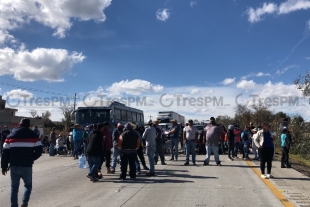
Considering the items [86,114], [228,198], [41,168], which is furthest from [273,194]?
[86,114]

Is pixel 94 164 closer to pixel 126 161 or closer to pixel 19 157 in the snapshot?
pixel 126 161

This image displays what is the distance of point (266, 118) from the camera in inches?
1650

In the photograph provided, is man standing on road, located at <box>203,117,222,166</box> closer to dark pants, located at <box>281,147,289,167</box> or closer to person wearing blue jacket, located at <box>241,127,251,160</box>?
dark pants, located at <box>281,147,289,167</box>

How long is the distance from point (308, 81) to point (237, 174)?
9523mm

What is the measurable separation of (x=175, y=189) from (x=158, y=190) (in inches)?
17.2

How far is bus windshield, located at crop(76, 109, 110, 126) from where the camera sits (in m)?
23.2

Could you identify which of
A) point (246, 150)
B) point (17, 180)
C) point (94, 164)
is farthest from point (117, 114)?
point (17, 180)

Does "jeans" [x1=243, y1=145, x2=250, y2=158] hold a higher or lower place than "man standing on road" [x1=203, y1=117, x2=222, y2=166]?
lower

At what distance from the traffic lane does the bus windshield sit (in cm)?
1088

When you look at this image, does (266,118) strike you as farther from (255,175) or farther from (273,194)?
(273,194)

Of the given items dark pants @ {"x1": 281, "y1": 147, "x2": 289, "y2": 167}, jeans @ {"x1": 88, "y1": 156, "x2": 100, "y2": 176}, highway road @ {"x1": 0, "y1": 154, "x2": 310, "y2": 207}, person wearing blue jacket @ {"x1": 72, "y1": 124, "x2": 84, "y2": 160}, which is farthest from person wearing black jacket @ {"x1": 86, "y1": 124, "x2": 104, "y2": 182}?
person wearing blue jacket @ {"x1": 72, "y1": 124, "x2": 84, "y2": 160}

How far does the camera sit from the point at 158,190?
8.91 m

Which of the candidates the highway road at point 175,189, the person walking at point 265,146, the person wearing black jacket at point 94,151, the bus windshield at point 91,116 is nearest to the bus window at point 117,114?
the bus windshield at point 91,116

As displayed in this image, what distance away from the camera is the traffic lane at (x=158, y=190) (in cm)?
765
